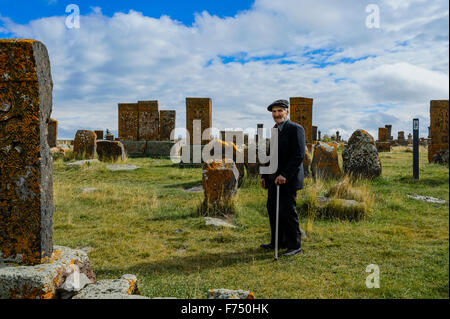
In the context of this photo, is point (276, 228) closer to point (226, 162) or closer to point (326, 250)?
point (326, 250)

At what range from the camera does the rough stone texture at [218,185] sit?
618cm

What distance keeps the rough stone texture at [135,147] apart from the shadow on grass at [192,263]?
524 inches

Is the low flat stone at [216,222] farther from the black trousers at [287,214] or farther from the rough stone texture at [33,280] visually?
the rough stone texture at [33,280]

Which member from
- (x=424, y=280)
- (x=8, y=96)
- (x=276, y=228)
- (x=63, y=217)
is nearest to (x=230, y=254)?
(x=276, y=228)

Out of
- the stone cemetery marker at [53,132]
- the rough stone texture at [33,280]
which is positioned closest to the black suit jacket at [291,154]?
the rough stone texture at [33,280]

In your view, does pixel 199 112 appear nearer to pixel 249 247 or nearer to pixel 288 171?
pixel 249 247

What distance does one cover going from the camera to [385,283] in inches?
134

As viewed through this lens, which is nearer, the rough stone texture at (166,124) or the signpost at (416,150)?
the signpost at (416,150)

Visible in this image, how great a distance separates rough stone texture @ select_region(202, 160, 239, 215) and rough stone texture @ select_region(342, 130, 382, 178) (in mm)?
4872

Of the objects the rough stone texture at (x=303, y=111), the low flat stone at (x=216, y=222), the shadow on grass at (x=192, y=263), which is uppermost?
the rough stone texture at (x=303, y=111)

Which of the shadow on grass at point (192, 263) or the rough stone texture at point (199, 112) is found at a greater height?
the rough stone texture at point (199, 112)

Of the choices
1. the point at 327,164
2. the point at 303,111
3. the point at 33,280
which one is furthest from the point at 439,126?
the point at 33,280

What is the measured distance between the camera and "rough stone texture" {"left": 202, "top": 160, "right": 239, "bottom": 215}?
618 centimetres

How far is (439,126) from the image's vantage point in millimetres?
13539
